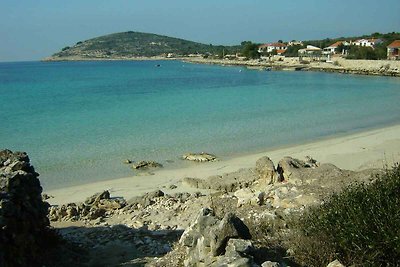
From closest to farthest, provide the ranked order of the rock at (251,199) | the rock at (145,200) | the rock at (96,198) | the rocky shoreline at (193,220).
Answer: the rocky shoreline at (193,220) → the rock at (251,199) → the rock at (145,200) → the rock at (96,198)

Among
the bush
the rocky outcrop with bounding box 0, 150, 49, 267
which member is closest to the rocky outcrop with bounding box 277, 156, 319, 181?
the bush

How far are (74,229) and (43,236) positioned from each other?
2.63m

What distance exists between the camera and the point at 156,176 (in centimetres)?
1559

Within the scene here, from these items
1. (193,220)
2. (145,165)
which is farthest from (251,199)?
(145,165)

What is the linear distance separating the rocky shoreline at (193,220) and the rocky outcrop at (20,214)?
0.09 ft

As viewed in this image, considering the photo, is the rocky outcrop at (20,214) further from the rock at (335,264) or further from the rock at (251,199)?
the rock at (335,264)

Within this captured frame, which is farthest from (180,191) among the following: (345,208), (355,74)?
(355,74)

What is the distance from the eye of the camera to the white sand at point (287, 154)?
46.5 ft

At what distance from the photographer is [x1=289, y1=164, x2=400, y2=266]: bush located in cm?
518

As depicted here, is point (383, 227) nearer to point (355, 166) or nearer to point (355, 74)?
point (355, 166)

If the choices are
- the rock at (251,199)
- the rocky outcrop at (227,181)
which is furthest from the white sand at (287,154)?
the rock at (251,199)

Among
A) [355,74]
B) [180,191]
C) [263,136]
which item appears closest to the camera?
[180,191]

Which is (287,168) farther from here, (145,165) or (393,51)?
(393,51)

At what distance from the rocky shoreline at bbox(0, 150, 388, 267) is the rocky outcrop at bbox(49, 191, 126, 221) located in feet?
0.08
